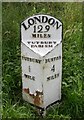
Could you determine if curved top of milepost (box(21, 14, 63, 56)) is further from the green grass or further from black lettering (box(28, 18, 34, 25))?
the green grass

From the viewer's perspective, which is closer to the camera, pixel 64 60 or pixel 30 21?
pixel 30 21

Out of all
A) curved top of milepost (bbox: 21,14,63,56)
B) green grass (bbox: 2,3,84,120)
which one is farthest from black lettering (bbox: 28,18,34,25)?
green grass (bbox: 2,3,84,120)

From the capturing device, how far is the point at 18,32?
2.80 meters

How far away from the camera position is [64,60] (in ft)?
9.29

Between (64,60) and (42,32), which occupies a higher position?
(42,32)

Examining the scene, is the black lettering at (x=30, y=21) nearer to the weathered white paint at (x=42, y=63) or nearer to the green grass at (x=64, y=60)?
the weathered white paint at (x=42, y=63)

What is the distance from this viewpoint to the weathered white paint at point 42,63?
2658 millimetres

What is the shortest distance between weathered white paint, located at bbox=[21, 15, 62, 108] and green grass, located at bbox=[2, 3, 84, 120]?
0.09 meters

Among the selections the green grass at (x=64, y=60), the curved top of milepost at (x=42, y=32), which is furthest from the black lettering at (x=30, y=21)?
the green grass at (x=64, y=60)

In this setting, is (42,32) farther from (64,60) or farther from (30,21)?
(64,60)

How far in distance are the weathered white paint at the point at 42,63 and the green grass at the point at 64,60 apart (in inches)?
3.5

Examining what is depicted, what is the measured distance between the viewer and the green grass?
280cm

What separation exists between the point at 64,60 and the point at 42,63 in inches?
9.9

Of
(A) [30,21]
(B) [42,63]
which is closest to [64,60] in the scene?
(B) [42,63]
